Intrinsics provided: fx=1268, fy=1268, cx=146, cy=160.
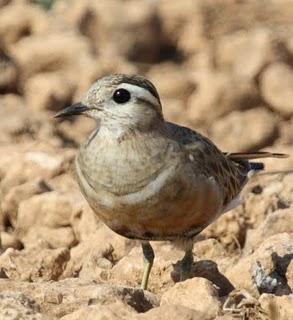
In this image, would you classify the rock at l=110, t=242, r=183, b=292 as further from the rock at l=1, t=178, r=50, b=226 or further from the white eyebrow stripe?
the rock at l=1, t=178, r=50, b=226

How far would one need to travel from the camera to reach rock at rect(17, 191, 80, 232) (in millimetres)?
8430

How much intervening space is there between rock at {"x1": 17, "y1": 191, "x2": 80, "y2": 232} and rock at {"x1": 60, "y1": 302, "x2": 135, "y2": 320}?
10.1 ft

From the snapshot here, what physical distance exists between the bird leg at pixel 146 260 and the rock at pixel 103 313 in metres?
1.46

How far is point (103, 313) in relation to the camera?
202 inches

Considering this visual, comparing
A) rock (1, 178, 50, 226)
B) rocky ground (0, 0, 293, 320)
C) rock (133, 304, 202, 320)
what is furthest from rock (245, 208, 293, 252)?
rock (133, 304, 202, 320)

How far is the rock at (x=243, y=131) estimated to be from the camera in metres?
10.8

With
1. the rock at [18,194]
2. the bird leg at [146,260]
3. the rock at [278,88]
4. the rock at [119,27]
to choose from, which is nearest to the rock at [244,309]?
the bird leg at [146,260]

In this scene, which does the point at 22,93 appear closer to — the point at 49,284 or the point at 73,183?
the point at 73,183

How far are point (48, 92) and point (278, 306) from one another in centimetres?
573

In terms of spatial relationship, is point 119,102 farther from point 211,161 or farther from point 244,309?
point 244,309

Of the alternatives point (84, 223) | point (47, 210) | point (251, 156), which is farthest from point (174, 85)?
point (84, 223)

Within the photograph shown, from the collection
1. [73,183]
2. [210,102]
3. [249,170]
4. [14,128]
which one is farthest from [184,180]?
[210,102]

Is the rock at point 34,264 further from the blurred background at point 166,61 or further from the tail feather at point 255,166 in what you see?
the blurred background at point 166,61

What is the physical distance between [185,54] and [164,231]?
531 centimetres
